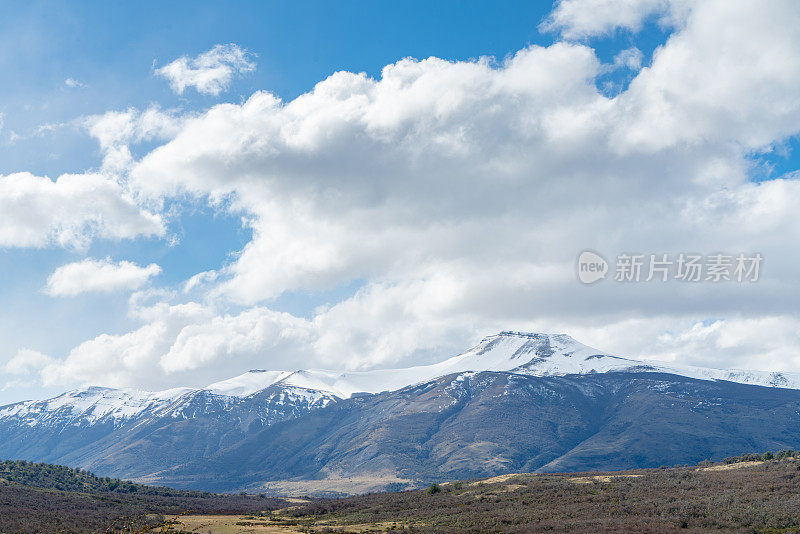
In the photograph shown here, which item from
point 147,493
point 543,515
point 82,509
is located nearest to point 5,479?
point 147,493

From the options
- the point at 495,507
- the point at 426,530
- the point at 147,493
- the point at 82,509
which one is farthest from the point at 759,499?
the point at 147,493

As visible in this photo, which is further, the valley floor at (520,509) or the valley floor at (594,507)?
the valley floor at (520,509)

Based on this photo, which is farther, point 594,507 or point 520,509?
point 520,509

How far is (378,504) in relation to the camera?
110812mm

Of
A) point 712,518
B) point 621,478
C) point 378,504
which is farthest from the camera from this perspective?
point 378,504

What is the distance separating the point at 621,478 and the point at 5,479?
11974 cm

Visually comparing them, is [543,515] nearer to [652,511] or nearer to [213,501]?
[652,511]

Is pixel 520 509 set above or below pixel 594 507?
below

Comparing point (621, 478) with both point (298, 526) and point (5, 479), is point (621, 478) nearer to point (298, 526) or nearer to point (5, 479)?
point (298, 526)

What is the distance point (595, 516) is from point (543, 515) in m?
6.44

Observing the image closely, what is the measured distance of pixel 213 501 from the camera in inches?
5876

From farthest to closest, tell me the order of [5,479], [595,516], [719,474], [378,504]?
1. [5,479]
2. [378,504]
3. [719,474]
4. [595,516]

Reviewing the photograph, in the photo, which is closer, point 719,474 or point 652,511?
point 652,511

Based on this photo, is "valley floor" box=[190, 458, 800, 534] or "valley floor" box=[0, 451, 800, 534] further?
"valley floor" box=[0, 451, 800, 534]
